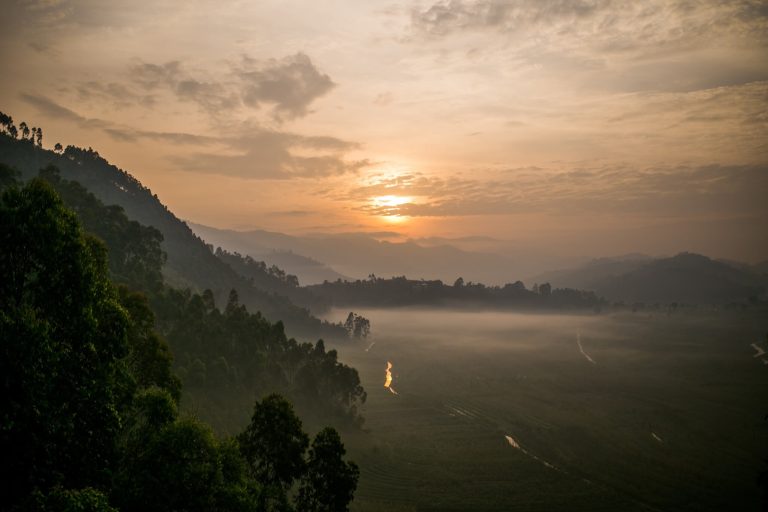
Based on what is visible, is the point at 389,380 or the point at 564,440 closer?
the point at 564,440

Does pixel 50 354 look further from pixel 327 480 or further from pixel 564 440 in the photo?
pixel 564 440

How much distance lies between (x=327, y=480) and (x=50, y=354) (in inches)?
1028

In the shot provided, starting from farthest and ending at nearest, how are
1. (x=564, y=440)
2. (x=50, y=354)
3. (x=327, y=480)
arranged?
(x=564, y=440), (x=327, y=480), (x=50, y=354)

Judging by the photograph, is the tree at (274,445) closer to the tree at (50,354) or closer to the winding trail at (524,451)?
the tree at (50,354)

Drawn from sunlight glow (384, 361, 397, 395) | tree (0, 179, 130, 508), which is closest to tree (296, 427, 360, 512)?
tree (0, 179, 130, 508)

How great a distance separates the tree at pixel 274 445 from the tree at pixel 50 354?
15252 mm

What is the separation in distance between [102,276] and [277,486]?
2203 cm

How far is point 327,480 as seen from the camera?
37875mm

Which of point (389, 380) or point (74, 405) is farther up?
point (74, 405)

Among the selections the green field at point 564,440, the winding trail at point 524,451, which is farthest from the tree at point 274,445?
the winding trail at point 524,451

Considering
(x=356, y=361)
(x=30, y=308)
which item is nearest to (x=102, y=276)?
(x=30, y=308)

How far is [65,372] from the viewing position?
21.3 m

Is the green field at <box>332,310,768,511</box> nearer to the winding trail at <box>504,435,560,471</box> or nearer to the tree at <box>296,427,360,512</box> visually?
the winding trail at <box>504,435,560,471</box>

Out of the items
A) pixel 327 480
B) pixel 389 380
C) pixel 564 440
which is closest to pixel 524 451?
pixel 564 440
